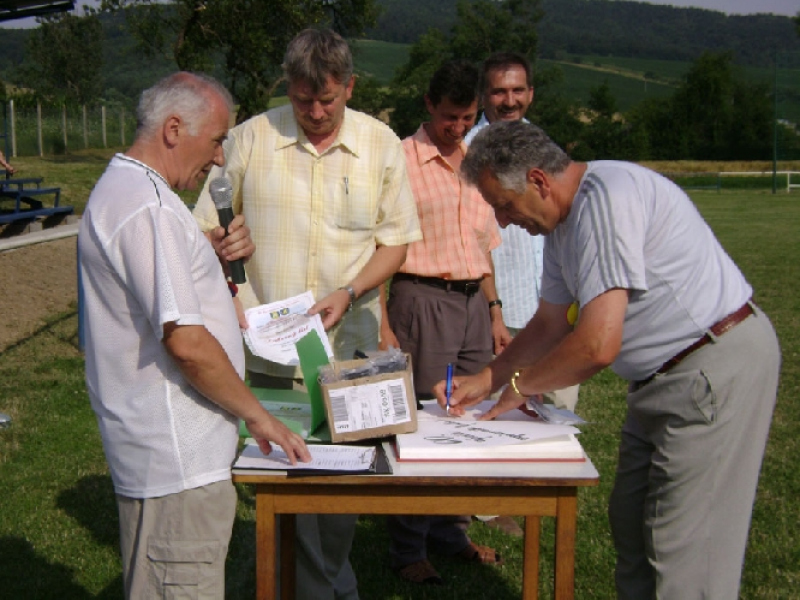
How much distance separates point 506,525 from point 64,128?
1298 inches

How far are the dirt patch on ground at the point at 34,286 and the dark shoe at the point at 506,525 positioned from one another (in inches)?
232

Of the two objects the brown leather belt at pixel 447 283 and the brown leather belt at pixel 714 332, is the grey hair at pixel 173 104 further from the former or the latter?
the brown leather belt at pixel 447 283

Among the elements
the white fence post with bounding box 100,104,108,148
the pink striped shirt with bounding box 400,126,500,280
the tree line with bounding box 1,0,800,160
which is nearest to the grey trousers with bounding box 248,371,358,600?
the pink striped shirt with bounding box 400,126,500,280

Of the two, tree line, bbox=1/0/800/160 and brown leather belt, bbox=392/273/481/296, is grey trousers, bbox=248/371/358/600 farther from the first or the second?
tree line, bbox=1/0/800/160

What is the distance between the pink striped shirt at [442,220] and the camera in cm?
468

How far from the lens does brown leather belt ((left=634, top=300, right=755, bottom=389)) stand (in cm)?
296

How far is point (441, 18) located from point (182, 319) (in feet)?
552

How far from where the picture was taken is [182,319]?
2.61 m

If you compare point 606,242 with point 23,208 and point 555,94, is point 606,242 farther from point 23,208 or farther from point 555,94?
point 555,94

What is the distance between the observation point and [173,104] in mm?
2758

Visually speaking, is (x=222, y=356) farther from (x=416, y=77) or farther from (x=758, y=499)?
(x=416, y=77)

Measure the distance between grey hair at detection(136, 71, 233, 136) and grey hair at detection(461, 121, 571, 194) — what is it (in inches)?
31.5

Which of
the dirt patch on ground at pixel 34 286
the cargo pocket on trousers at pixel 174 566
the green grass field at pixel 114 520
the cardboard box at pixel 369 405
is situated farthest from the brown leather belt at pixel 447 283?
the dirt patch on ground at pixel 34 286

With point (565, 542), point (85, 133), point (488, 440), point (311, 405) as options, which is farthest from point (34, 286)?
point (85, 133)
